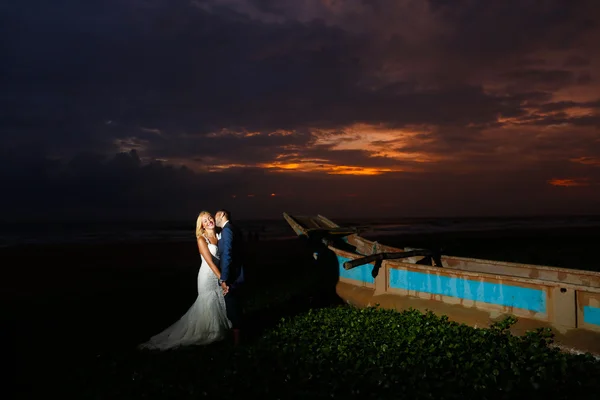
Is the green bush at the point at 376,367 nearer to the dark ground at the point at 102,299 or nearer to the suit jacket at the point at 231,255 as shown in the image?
the suit jacket at the point at 231,255

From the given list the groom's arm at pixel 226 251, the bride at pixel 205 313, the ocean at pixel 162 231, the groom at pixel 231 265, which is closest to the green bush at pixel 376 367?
the bride at pixel 205 313

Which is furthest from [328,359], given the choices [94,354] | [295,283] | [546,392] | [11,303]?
[11,303]

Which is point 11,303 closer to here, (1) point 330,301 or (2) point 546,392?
(1) point 330,301

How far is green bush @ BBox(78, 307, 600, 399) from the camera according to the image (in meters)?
6.42

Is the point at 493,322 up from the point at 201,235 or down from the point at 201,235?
down

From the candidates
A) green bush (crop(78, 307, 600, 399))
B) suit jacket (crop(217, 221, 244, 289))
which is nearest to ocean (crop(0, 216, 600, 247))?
green bush (crop(78, 307, 600, 399))

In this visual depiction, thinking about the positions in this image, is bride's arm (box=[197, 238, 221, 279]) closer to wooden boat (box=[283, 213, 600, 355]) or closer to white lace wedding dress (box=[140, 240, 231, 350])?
white lace wedding dress (box=[140, 240, 231, 350])

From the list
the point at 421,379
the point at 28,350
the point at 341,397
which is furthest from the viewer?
the point at 28,350

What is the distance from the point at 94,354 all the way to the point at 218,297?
9.03ft

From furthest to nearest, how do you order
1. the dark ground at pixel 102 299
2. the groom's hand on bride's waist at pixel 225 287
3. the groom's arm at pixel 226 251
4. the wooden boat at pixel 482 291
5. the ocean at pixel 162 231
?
the ocean at pixel 162 231, the dark ground at pixel 102 299, the groom's hand on bride's waist at pixel 225 287, the groom's arm at pixel 226 251, the wooden boat at pixel 482 291

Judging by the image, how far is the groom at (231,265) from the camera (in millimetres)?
8641

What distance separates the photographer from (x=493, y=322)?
30.2ft

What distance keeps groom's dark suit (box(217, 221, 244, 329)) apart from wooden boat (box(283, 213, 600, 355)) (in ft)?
10.7

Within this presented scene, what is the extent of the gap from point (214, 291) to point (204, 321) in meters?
0.66
